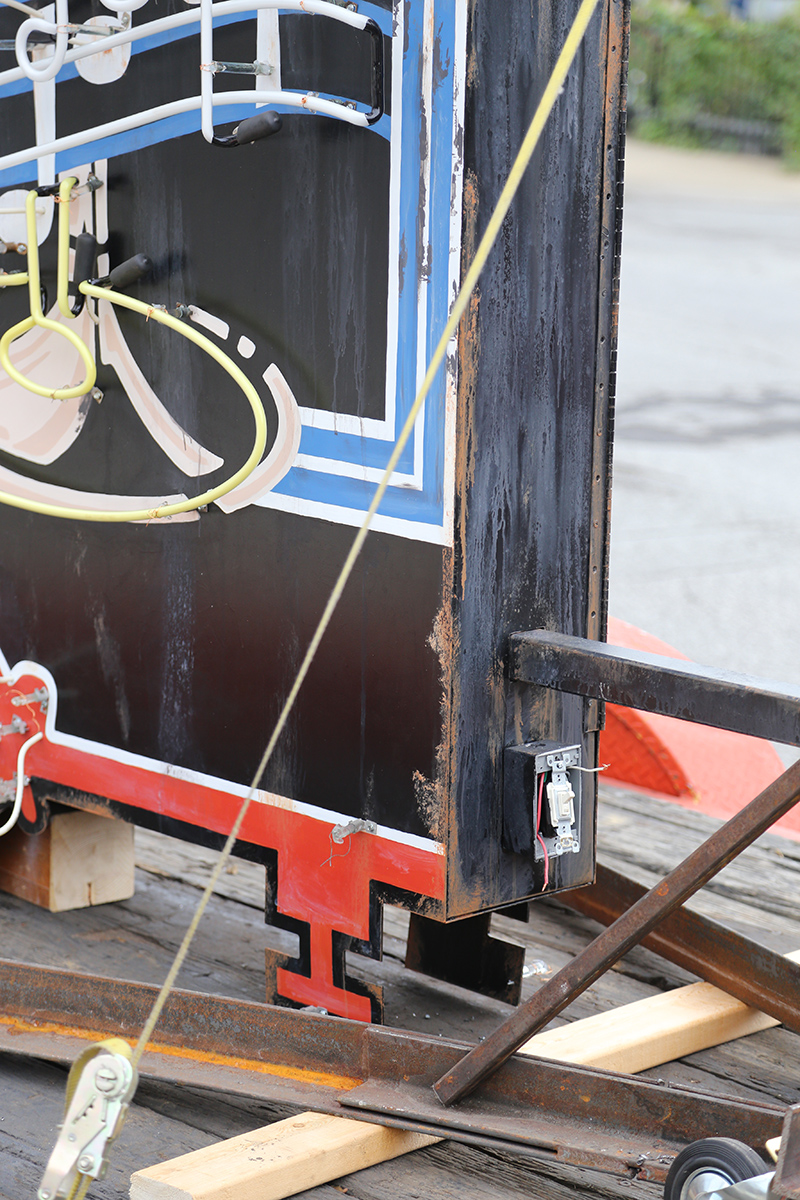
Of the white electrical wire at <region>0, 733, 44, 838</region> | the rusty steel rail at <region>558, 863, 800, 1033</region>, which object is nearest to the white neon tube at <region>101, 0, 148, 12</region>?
the white electrical wire at <region>0, 733, 44, 838</region>

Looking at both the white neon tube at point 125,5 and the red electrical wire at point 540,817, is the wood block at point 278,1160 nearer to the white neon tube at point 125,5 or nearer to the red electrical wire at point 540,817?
the red electrical wire at point 540,817

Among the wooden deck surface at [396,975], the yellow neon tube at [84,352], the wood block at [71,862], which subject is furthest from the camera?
the wood block at [71,862]

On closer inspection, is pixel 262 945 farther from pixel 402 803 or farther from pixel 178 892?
pixel 402 803

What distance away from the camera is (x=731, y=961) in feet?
9.38

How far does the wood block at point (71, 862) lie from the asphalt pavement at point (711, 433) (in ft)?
10.7

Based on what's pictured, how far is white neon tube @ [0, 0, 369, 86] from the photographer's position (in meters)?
2.35

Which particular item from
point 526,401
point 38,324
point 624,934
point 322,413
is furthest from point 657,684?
point 38,324

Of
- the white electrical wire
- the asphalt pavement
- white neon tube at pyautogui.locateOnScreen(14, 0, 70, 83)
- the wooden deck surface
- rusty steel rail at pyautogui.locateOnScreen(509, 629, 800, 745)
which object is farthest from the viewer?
the asphalt pavement

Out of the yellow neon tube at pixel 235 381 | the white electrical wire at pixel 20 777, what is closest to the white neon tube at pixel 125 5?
the yellow neon tube at pixel 235 381

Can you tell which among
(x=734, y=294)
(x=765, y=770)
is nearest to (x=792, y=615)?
(x=765, y=770)

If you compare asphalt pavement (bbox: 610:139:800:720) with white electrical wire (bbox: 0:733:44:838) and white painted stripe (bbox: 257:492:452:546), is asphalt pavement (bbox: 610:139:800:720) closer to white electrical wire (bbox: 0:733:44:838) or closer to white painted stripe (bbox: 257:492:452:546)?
white electrical wire (bbox: 0:733:44:838)

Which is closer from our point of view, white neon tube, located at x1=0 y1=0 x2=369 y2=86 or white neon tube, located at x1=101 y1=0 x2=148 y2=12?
white neon tube, located at x1=0 y1=0 x2=369 y2=86

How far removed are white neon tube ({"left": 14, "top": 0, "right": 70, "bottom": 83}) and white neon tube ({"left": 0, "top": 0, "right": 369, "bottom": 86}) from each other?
2 centimetres

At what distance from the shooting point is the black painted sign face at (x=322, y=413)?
7.76 ft
